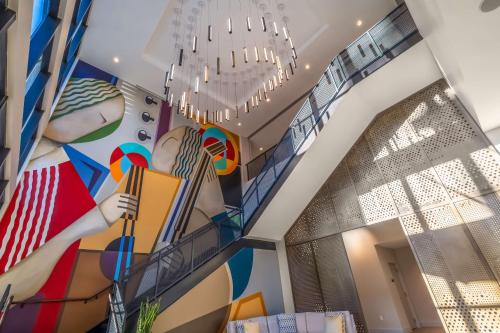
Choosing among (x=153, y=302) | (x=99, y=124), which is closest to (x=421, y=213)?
(x=153, y=302)

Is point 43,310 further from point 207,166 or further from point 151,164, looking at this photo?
point 207,166

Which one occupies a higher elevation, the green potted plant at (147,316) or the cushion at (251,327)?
the green potted plant at (147,316)

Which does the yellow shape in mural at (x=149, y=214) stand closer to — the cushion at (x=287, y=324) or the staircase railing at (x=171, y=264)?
the staircase railing at (x=171, y=264)

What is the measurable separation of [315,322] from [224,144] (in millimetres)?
7222

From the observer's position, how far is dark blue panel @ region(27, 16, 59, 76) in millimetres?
2947

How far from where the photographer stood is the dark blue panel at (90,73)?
7.43m

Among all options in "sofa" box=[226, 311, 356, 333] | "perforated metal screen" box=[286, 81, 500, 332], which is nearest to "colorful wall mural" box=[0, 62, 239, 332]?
"sofa" box=[226, 311, 356, 333]

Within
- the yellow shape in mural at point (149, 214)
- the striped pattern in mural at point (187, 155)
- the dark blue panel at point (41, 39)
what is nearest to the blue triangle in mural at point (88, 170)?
the yellow shape in mural at point (149, 214)

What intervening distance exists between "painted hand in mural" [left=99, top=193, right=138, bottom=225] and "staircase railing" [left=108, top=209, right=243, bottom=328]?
141cm

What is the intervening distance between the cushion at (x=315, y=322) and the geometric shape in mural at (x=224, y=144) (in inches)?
227

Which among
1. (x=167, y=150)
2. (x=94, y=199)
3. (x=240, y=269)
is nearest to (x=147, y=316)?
(x=240, y=269)

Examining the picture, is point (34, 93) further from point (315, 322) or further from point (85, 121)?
point (315, 322)

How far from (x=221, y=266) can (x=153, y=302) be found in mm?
1978

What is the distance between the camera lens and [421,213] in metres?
5.58
